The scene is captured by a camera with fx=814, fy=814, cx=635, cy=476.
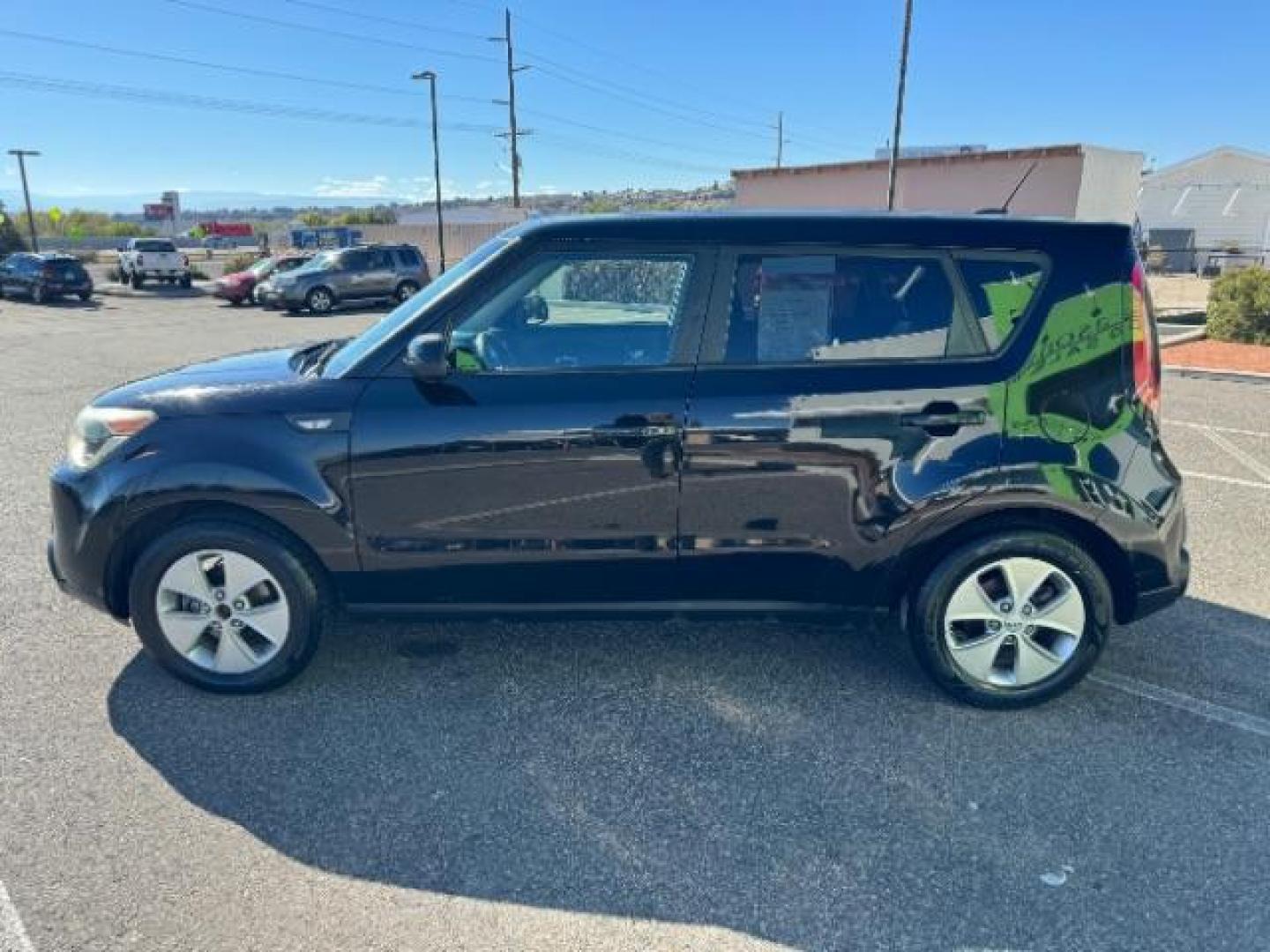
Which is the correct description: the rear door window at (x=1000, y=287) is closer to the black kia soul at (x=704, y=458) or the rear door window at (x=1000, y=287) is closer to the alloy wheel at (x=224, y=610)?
the black kia soul at (x=704, y=458)

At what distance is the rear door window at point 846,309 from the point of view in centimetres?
301

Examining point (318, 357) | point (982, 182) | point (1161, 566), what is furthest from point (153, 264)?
point (1161, 566)

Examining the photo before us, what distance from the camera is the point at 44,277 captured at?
25.0 m

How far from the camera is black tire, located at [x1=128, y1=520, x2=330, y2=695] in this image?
3.07m

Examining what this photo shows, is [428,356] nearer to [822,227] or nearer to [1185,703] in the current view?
[822,227]

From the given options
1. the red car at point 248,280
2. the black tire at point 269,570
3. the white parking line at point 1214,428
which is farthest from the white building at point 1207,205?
the black tire at point 269,570

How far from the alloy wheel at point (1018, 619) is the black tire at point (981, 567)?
0.07 ft

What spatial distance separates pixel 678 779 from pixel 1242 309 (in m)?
14.4

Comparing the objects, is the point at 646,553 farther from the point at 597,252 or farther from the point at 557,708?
the point at 597,252

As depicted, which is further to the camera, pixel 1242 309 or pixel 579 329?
pixel 1242 309

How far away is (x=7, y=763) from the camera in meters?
2.80

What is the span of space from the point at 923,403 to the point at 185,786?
2.86 metres

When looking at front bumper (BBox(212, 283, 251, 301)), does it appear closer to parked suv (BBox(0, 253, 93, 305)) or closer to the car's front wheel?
parked suv (BBox(0, 253, 93, 305))

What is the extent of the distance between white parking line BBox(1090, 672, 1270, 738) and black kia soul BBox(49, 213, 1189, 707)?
33cm
